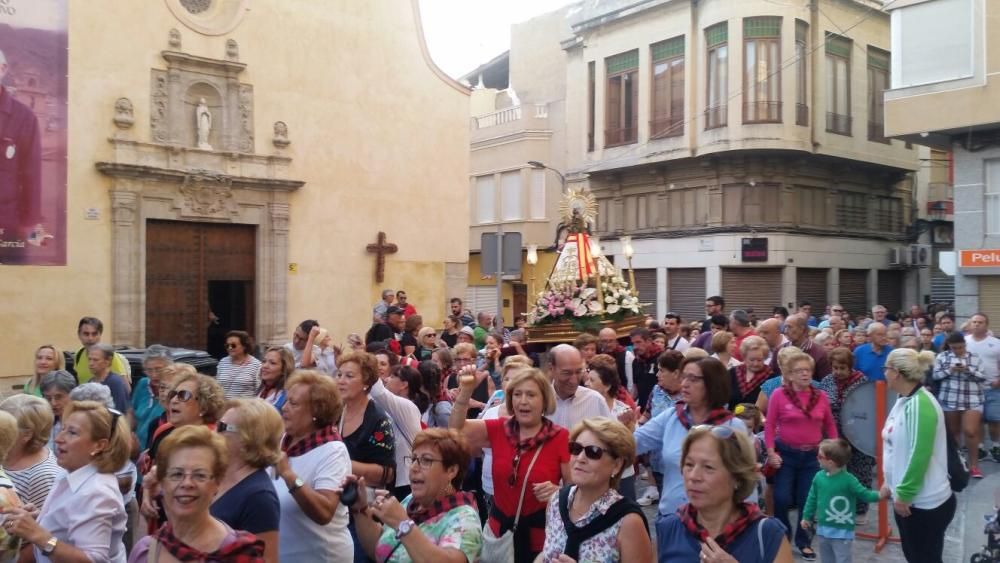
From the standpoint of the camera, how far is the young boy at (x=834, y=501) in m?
6.20

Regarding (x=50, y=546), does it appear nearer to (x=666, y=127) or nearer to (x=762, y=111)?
(x=762, y=111)

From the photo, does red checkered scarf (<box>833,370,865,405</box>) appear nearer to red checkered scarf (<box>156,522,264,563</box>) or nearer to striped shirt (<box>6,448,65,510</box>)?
red checkered scarf (<box>156,522,264,563</box>)

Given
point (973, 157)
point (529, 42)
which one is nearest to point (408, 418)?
point (973, 157)

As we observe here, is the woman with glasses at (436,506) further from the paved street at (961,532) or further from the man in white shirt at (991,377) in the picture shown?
the man in white shirt at (991,377)

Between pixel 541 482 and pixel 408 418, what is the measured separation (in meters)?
1.50

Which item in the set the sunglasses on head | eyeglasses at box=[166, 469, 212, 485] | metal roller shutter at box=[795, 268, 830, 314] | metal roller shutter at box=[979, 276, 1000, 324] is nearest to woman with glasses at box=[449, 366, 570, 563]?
the sunglasses on head

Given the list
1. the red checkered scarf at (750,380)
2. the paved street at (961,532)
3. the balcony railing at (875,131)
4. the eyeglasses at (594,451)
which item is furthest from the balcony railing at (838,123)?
the eyeglasses at (594,451)


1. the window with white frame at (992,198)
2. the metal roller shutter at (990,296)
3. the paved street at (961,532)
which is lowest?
the paved street at (961,532)

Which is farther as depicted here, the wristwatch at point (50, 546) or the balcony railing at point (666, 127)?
the balcony railing at point (666, 127)

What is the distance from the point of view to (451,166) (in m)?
20.5

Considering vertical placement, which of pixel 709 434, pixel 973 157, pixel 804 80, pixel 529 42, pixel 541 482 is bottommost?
pixel 541 482

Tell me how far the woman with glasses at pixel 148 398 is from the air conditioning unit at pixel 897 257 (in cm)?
2551

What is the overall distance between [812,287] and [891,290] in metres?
4.68

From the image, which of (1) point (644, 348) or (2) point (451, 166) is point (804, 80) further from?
(1) point (644, 348)
